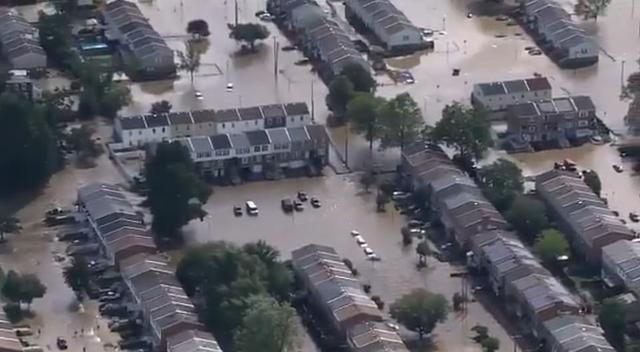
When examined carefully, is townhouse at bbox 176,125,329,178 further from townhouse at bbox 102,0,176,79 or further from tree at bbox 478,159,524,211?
townhouse at bbox 102,0,176,79

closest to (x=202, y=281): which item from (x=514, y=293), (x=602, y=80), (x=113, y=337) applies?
(x=113, y=337)

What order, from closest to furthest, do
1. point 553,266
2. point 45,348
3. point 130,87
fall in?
point 45,348 → point 553,266 → point 130,87

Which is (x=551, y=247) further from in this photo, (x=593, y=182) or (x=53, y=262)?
(x=53, y=262)

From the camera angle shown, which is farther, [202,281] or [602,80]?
[602,80]

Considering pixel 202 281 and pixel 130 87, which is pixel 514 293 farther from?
pixel 130 87

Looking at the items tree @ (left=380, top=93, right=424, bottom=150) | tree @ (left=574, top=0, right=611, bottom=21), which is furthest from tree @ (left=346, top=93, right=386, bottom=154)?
tree @ (left=574, top=0, right=611, bottom=21)

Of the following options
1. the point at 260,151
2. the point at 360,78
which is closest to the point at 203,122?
the point at 260,151
